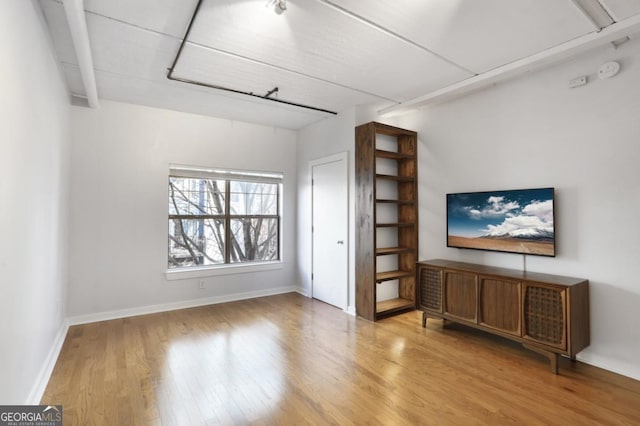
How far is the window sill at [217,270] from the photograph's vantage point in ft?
14.1

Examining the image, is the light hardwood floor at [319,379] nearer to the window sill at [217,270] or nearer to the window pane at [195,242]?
A: the window sill at [217,270]

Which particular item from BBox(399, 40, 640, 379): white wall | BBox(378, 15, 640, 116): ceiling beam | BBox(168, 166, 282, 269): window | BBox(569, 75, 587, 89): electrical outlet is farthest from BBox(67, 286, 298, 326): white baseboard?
BBox(569, 75, 587, 89): electrical outlet

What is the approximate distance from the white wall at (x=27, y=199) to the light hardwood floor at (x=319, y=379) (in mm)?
457

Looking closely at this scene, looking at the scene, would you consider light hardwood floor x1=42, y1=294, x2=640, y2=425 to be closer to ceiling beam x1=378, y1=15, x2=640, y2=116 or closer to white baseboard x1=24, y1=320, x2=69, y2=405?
white baseboard x1=24, y1=320, x2=69, y2=405

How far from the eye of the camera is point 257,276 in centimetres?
498

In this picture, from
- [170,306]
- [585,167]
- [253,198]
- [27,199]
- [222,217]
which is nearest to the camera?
[27,199]

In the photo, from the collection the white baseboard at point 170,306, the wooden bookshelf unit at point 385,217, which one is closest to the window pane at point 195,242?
the white baseboard at point 170,306

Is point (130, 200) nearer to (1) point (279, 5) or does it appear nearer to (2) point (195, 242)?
(2) point (195, 242)

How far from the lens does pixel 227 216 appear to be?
15.8 ft

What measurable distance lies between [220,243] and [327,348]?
99.6 inches

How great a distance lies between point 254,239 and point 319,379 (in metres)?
2.99

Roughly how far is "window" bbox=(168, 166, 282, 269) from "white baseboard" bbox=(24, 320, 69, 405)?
1466mm

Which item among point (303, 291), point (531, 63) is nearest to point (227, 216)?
point (303, 291)

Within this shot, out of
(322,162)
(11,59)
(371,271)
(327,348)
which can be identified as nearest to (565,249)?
(371,271)
